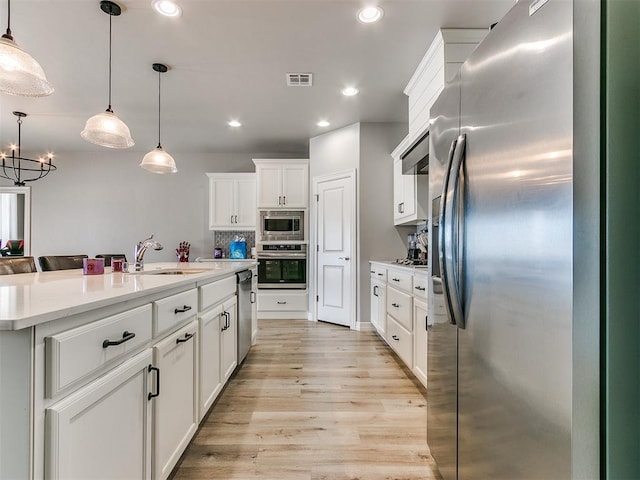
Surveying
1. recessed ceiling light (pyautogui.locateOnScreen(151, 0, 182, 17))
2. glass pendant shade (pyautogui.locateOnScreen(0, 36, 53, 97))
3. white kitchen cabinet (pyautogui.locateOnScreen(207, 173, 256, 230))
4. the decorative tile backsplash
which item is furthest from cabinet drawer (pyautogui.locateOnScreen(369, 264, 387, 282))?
glass pendant shade (pyautogui.locateOnScreen(0, 36, 53, 97))

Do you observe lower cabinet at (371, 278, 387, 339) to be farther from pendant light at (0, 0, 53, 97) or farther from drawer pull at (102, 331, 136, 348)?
pendant light at (0, 0, 53, 97)

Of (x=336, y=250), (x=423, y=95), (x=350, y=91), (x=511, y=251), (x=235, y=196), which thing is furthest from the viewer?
(x=235, y=196)

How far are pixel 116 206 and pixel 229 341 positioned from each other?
15.5ft

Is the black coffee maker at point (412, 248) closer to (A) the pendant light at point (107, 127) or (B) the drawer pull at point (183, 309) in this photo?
(B) the drawer pull at point (183, 309)

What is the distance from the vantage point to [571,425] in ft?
2.16

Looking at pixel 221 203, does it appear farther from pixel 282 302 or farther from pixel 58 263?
pixel 58 263

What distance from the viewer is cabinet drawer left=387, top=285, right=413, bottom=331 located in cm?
253

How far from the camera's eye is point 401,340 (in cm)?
275

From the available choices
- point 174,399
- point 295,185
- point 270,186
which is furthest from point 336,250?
point 174,399

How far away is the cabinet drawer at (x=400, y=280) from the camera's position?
8.32 ft

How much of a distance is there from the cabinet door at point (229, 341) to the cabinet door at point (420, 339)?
136 cm

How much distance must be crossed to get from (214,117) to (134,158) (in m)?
2.55

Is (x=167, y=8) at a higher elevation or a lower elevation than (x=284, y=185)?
higher

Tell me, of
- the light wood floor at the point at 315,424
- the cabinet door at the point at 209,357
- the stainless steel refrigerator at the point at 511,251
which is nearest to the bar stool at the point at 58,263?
the cabinet door at the point at 209,357
